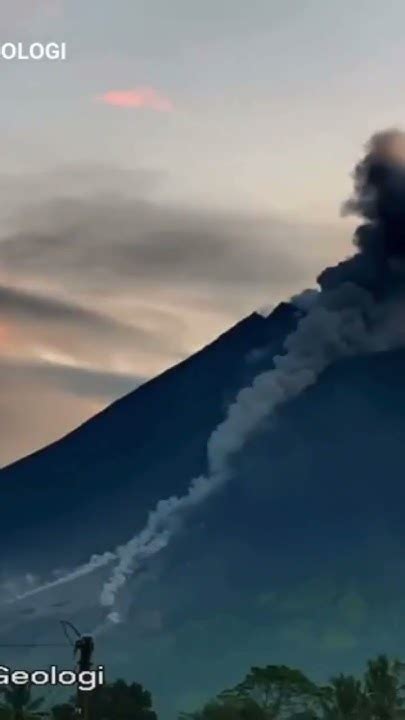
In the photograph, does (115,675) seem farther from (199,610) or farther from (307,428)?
(307,428)

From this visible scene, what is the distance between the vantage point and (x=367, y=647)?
356 ft

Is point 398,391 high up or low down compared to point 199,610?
up

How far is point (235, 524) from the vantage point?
4134 inches

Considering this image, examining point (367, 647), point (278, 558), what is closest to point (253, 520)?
point (278, 558)

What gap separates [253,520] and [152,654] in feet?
37.9

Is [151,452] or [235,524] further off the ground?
[151,452]

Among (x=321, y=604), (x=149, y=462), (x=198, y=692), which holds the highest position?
(x=149, y=462)

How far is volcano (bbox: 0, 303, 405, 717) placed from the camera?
10131 cm

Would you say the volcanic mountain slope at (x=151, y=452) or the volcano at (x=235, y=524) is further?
the volcanic mountain slope at (x=151, y=452)

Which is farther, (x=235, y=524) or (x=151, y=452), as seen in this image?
(x=151, y=452)

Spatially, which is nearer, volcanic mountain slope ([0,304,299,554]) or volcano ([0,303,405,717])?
volcano ([0,303,405,717])

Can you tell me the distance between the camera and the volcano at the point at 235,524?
101312 millimetres

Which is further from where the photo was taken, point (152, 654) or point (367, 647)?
point (367, 647)

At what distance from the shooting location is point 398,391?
105 meters
